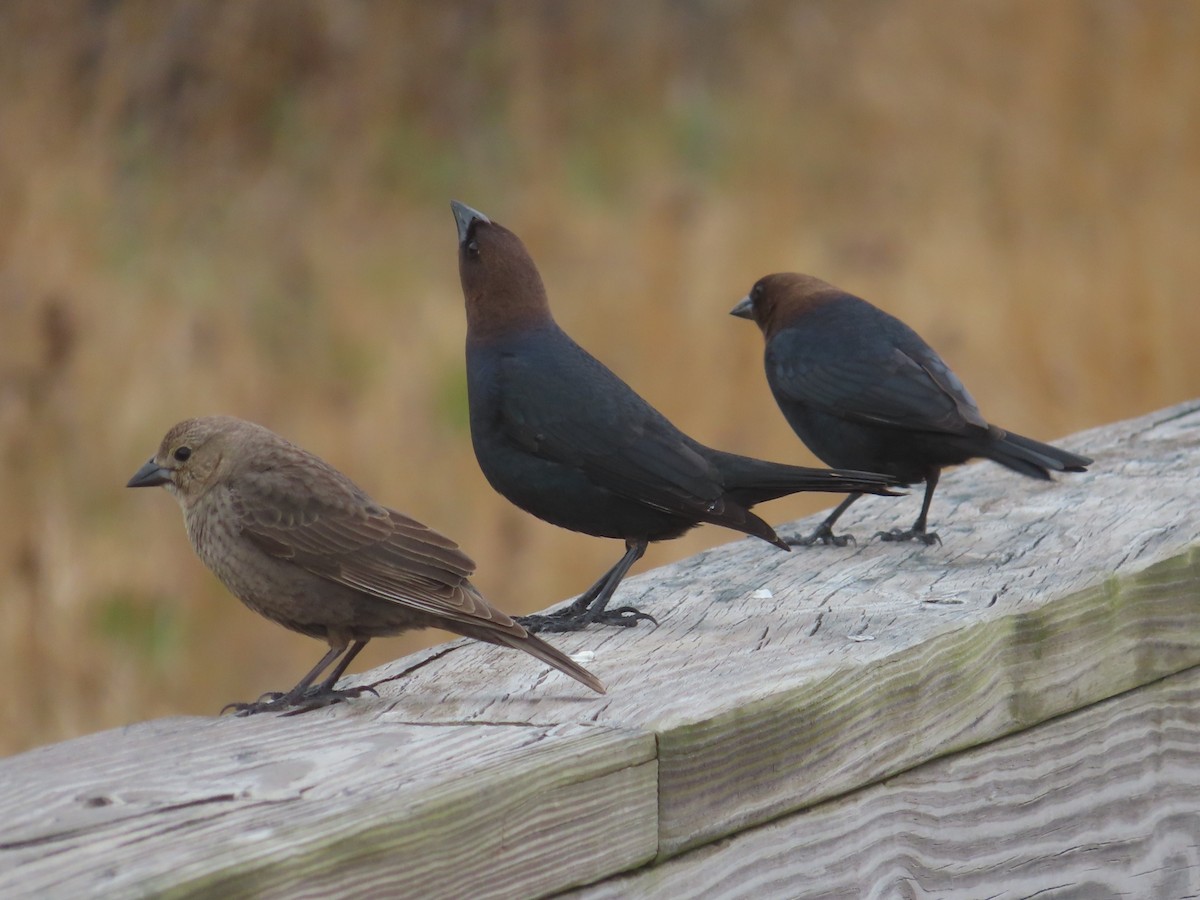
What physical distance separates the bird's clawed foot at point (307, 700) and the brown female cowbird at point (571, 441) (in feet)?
2.20

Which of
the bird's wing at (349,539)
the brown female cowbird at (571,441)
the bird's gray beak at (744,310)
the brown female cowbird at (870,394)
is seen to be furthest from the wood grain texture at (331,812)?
the bird's gray beak at (744,310)

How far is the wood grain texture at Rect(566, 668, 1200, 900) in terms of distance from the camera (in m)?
1.82

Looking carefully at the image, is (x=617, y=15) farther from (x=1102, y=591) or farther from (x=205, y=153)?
(x=1102, y=591)

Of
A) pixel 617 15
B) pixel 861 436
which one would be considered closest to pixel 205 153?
pixel 617 15

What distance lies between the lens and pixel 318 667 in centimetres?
248

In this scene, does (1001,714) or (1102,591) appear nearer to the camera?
(1001,714)

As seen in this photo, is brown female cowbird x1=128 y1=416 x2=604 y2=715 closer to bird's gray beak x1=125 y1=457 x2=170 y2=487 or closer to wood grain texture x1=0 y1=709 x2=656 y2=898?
bird's gray beak x1=125 y1=457 x2=170 y2=487

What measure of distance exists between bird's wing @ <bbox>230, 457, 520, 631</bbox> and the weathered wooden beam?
0.36ft

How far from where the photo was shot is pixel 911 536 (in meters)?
3.04

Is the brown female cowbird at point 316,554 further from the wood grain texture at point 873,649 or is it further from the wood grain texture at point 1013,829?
the wood grain texture at point 1013,829

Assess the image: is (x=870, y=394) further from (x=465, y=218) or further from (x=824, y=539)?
(x=465, y=218)

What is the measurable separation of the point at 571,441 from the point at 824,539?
538mm

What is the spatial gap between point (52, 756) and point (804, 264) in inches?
166

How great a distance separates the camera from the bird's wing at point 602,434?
310 centimetres
